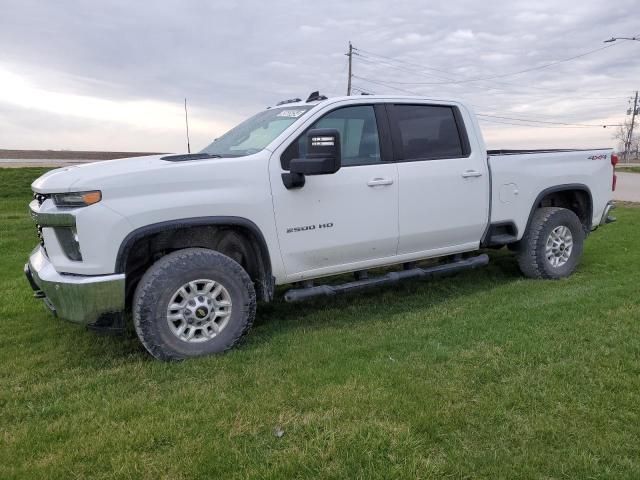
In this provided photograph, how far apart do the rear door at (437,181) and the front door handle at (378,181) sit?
0.43ft

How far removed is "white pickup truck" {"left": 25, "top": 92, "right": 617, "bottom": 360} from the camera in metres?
3.73

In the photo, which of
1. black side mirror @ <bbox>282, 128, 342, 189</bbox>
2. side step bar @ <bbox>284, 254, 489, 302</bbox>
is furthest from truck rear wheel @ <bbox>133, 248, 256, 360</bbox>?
black side mirror @ <bbox>282, 128, 342, 189</bbox>

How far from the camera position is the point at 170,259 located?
3.89 meters

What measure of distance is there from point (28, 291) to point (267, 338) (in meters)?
3.29

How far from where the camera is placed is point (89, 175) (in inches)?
145

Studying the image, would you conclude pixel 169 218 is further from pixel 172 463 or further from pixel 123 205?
pixel 172 463

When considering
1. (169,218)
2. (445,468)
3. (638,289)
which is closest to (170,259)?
(169,218)

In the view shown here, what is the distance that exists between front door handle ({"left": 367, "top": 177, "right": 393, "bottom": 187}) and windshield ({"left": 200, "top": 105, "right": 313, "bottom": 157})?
815mm

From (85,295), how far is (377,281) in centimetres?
244

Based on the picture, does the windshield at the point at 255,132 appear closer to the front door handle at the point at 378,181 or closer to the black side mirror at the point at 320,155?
the black side mirror at the point at 320,155

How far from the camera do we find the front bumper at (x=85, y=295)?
3.66m

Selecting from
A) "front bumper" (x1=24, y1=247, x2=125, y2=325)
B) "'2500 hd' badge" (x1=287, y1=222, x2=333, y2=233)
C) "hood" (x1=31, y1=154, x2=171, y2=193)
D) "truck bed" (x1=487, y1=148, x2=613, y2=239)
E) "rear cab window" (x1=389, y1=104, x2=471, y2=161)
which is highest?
"rear cab window" (x1=389, y1=104, x2=471, y2=161)

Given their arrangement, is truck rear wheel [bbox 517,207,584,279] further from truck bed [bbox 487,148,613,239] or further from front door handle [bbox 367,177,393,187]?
front door handle [bbox 367,177,393,187]

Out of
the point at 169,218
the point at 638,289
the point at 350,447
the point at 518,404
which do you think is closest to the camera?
the point at 350,447
